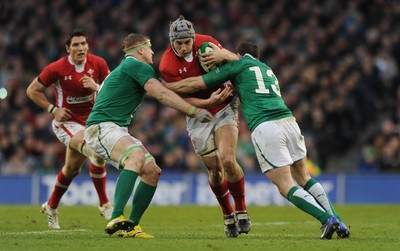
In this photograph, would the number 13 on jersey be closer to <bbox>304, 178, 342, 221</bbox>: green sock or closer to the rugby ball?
the rugby ball

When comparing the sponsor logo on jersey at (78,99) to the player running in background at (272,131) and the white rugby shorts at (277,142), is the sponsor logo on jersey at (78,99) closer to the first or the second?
the player running in background at (272,131)

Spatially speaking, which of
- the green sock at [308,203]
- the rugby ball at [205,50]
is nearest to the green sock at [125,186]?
the rugby ball at [205,50]

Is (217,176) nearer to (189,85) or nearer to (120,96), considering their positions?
(189,85)

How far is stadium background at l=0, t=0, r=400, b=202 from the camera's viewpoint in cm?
2328

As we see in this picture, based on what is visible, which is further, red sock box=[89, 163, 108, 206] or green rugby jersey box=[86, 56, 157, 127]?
red sock box=[89, 163, 108, 206]

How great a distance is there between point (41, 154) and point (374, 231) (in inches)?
522

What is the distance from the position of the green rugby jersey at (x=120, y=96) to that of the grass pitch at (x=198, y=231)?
142 cm

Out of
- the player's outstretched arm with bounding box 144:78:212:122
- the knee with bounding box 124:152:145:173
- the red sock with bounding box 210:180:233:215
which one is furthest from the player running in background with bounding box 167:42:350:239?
the red sock with bounding box 210:180:233:215

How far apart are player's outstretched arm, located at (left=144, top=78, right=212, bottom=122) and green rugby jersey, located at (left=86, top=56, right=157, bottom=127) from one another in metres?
0.24

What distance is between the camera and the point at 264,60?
2542 centimetres

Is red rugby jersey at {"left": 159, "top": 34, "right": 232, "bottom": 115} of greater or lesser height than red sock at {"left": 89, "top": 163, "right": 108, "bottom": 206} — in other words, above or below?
above

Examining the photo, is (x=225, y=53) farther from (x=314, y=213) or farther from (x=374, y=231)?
(x=374, y=231)

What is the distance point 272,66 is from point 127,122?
47.0 feet

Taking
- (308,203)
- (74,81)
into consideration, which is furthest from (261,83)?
(74,81)
